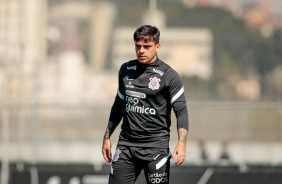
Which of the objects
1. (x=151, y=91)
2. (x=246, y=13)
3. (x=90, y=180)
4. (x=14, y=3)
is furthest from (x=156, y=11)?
(x=151, y=91)

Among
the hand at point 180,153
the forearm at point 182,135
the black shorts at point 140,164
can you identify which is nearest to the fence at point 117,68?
the black shorts at point 140,164

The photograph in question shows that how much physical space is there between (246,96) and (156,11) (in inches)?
67.5

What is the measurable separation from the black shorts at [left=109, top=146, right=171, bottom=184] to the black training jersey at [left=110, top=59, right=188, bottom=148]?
0.06 meters

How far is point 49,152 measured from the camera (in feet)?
A: 37.5

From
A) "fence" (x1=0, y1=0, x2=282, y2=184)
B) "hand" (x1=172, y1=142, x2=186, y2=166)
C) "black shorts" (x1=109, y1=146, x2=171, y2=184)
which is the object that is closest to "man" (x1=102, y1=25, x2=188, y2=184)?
"black shorts" (x1=109, y1=146, x2=171, y2=184)

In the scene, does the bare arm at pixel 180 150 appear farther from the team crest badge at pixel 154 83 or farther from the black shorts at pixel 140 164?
the team crest badge at pixel 154 83

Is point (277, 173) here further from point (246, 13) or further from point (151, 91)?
point (151, 91)

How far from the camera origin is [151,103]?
7.00 m

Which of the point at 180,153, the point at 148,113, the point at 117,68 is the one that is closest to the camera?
the point at 180,153

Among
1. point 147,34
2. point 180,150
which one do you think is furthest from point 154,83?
point 180,150

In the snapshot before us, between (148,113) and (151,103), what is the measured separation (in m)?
0.09

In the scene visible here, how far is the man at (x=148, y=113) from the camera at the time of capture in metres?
6.98

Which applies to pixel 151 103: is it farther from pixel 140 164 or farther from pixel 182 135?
pixel 140 164

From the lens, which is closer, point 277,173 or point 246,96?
point 277,173
